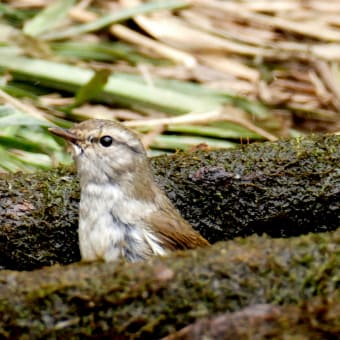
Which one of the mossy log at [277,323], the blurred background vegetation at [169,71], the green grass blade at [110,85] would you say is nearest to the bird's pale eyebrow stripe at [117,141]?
the blurred background vegetation at [169,71]

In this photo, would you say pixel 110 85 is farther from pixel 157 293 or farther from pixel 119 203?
pixel 157 293

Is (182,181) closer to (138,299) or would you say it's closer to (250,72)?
(138,299)

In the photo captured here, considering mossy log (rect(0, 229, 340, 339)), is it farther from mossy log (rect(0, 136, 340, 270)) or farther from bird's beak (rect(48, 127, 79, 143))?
mossy log (rect(0, 136, 340, 270))

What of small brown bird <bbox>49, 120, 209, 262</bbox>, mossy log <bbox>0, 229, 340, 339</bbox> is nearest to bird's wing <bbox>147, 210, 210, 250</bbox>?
small brown bird <bbox>49, 120, 209, 262</bbox>

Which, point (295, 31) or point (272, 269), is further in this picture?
point (295, 31)

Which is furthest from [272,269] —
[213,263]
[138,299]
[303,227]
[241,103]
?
[241,103]
